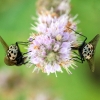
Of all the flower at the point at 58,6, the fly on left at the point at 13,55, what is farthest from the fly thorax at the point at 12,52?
the flower at the point at 58,6

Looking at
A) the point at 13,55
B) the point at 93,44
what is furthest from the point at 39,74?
the point at 93,44

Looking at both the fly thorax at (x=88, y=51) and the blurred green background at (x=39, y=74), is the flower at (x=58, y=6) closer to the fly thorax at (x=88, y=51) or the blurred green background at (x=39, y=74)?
the blurred green background at (x=39, y=74)

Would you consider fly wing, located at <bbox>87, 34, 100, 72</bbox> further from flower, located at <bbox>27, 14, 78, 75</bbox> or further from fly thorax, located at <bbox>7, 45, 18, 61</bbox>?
fly thorax, located at <bbox>7, 45, 18, 61</bbox>

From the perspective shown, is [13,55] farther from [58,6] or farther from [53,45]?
[58,6]

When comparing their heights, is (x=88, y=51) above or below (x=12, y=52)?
below

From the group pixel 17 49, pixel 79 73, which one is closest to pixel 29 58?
pixel 17 49

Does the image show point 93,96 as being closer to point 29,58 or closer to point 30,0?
point 29,58
